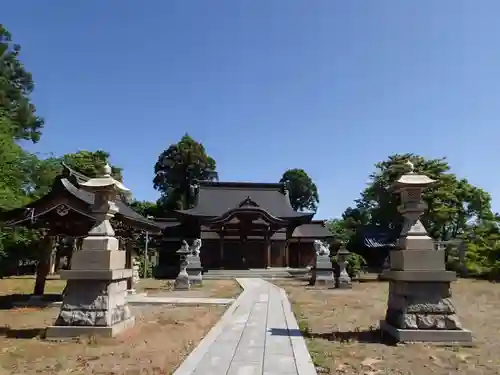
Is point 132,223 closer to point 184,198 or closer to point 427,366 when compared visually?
point 427,366

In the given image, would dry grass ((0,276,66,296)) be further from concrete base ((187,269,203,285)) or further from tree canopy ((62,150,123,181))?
tree canopy ((62,150,123,181))

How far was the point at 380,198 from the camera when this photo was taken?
3866 cm

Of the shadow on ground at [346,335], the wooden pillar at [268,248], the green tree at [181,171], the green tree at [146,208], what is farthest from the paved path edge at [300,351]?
the green tree at [146,208]

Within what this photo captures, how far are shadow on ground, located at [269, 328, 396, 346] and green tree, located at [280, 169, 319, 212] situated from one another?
64723 millimetres

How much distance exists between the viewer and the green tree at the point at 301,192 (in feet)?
238

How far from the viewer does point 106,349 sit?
6.34 metres

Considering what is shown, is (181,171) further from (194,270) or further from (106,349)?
(106,349)

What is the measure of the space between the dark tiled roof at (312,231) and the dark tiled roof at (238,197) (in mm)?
1966

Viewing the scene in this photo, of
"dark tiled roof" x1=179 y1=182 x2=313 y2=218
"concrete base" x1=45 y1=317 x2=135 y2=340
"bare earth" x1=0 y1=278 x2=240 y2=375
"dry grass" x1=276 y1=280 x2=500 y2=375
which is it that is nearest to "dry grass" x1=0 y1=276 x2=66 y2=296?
"bare earth" x1=0 y1=278 x2=240 y2=375

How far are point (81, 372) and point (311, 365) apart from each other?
3186 mm

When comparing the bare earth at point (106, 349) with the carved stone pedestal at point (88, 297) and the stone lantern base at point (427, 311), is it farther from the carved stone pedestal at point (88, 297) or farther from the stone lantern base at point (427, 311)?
the stone lantern base at point (427, 311)

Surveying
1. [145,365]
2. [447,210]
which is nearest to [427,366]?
[145,365]

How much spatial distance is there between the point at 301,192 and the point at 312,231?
35.1 metres

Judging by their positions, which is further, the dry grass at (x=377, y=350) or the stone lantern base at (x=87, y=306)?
the stone lantern base at (x=87, y=306)
